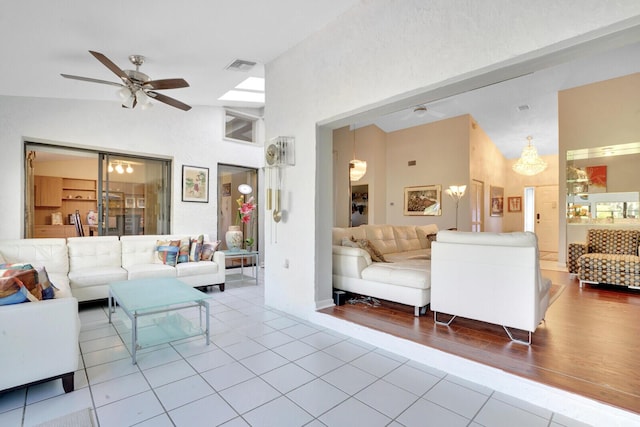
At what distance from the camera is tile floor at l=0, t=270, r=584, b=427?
1807mm

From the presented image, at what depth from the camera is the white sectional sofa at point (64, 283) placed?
6.31ft

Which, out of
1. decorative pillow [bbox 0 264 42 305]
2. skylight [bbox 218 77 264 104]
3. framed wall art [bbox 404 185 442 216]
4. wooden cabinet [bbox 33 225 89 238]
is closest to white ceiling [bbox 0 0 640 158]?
skylight [bbox 218 77 264 104]

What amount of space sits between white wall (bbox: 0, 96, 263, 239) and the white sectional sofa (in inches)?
28.0

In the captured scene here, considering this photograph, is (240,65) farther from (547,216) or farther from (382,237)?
(547,216)

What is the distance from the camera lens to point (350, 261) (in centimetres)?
375

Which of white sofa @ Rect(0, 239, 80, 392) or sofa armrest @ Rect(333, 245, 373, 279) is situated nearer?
white sofa @ Rect(0, 239, 80, 392)

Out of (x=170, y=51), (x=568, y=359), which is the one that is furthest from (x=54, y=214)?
(x=568, y=359)

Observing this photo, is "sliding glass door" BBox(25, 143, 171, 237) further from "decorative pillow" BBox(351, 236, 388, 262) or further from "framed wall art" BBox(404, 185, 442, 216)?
"framed wall art" BBox(404, 185, 442, 216)

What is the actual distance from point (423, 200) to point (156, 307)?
717 centimetres

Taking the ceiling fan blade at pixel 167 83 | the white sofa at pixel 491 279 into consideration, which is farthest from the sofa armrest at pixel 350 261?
the ceiling fan blade at pixel 167 83

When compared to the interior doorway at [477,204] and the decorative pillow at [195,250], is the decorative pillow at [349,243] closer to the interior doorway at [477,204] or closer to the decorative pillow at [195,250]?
the decorative pillow at [195,250]

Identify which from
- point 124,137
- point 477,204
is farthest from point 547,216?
point 124,137

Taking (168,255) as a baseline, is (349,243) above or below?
above

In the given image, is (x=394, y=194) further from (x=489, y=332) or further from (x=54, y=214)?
(x=54, y=214)
